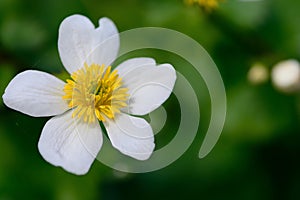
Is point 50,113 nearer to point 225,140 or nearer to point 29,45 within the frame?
point 29,45

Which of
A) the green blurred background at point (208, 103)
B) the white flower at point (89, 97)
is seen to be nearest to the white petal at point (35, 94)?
the white flower at point (89, 97)

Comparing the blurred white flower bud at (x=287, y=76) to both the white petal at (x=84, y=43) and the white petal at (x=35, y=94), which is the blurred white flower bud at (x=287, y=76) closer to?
the white petal at (x=84, y=43)

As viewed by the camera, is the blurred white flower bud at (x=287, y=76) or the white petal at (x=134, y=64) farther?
the blurred white flower bud at (x=287, y=76)

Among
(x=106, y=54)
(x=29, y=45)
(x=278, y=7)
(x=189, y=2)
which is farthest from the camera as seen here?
(x=278, y=7)

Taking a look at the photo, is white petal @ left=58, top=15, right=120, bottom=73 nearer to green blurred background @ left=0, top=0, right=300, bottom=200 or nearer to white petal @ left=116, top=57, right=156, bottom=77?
white petal @ left=116, top=57, right=156, bottom=77

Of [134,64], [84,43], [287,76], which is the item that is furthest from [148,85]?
[287,76]

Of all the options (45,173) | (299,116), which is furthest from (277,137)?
(45,173)
